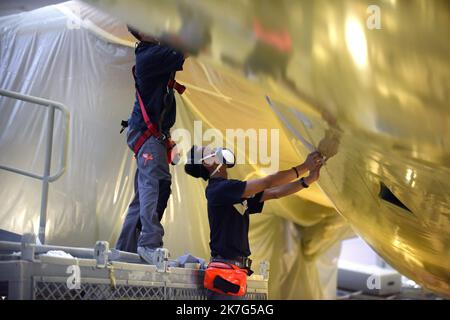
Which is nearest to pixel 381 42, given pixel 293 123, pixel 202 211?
pixel 293 123

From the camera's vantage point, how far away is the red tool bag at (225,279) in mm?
2398

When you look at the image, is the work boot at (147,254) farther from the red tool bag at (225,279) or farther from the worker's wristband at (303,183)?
the worker's wristband at (303,183)

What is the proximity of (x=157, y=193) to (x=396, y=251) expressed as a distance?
94cm

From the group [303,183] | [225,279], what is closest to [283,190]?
[303,183]

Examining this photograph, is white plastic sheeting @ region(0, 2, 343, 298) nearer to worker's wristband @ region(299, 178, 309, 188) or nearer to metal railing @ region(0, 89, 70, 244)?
metal railing @ region(0, 89, 70, 244)

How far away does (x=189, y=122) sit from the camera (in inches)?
161

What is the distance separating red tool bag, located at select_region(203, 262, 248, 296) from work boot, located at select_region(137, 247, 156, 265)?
0.63 ft

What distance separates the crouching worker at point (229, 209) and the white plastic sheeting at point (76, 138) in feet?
3.75

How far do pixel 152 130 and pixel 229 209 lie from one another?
1.38 ft

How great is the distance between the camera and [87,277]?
204 cm

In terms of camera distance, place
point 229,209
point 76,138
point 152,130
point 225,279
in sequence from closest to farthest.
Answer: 1. point 225,279
2. point 229,209
3. point 152,130
4. point 76,138

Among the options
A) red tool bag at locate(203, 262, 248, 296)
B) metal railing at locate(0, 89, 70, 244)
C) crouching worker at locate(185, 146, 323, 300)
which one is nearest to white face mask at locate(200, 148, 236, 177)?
crouching worker at locate(185, 146, 323, 300)

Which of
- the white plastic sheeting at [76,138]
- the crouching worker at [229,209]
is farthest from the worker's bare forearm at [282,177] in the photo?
the white plastic sheeting at [76,138]

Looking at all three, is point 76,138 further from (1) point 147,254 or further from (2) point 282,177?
(2) point 282,177
